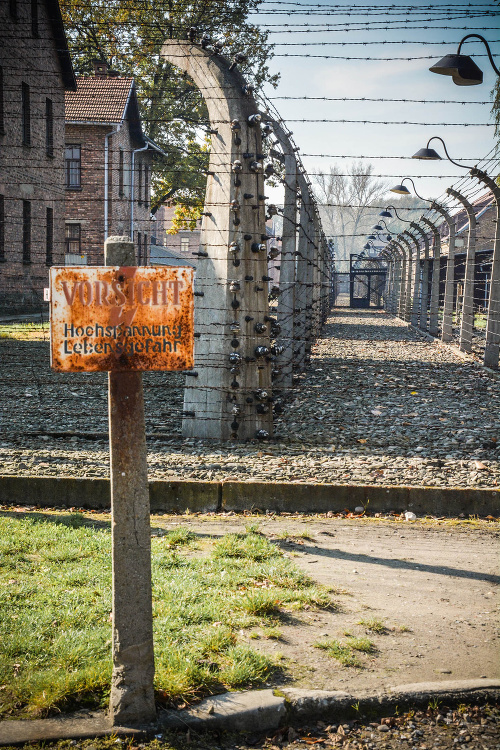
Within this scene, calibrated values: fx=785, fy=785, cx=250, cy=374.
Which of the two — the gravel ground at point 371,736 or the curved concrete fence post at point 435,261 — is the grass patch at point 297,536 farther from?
the curved concrete fence post at point 435,261

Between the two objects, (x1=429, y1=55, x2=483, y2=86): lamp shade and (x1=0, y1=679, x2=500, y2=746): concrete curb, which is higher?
(x1=429, y1=55, x2=483, y2=86): lamp shade

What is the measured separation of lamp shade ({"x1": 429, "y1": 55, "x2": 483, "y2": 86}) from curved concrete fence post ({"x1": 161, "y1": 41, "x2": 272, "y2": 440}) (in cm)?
225

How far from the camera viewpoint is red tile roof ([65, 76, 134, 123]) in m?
34.2

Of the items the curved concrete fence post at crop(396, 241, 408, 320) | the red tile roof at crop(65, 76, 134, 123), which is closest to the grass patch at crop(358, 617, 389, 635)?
the curved concrete fence post at crop(396, 241, 408, 320)

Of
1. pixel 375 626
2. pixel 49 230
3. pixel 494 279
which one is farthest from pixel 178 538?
pixel 49 230

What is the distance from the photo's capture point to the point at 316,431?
9570 millimetres

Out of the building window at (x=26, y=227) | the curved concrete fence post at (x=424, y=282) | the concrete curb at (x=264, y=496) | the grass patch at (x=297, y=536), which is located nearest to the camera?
the grass patch at (x=297, y=536)

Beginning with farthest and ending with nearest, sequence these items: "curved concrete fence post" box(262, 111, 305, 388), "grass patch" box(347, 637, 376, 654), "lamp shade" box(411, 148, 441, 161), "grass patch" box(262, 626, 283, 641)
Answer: "lamp shade" box(411, 148, 441, 161) → "curved concrete fence post" box(262, 111, 305, 388) → "grass patch" box(262, 626, 283, 641) → "grass patch" box(347, 637, 376, 654)

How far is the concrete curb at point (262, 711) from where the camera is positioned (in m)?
3.13

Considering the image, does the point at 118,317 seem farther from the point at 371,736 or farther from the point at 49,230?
the point at 49,230

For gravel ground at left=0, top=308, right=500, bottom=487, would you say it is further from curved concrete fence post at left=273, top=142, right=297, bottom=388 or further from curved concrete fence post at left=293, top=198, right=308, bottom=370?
curved concrete fence post at left=273, top=142, right=297, bottom=388

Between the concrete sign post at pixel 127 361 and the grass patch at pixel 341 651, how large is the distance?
997mm

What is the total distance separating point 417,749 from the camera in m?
3.22

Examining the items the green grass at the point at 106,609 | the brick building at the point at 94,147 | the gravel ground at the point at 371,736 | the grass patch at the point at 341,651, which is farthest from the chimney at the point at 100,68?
the gravel ground at the point at 371,736
